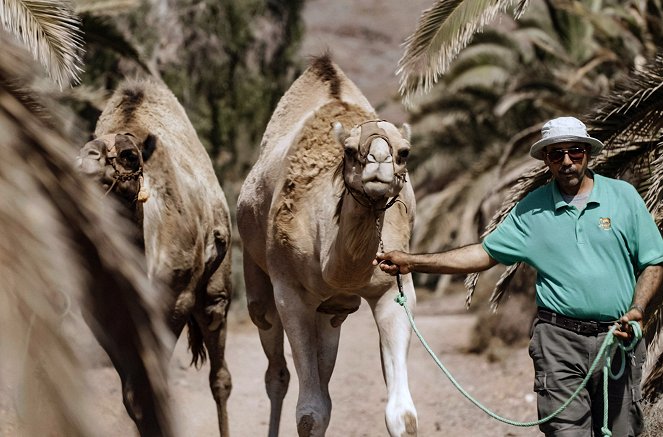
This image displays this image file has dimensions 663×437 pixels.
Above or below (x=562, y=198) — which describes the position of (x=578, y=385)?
below

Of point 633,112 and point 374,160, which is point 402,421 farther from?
point 633,112

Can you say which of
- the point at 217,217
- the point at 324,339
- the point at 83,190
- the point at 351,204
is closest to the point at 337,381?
the point at 217,217

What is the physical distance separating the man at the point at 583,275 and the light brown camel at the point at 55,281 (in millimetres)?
3709

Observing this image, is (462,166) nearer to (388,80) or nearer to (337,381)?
(337,381)

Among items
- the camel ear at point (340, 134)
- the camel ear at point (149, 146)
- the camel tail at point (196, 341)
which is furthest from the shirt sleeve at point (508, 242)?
the camel tail at point (196, 341)

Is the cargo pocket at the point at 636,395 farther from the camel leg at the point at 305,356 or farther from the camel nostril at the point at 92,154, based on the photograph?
the camel nostril at the point at 92,154

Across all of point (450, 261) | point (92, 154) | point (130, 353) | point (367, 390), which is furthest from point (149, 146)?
point (130, 353)

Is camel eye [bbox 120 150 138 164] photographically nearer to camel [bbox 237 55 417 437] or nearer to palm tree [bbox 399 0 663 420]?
camel [bbox 237 55 417 437]

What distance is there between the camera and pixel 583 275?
5.22 metres

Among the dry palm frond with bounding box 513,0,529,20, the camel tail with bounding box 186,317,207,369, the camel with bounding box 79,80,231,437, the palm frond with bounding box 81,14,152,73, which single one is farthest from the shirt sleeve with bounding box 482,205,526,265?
the palm frond with bounding box 81,14,152,73

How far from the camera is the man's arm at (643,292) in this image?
5070mm

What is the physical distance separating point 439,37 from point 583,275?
314 cm

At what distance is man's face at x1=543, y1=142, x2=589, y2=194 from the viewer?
5273 millimetres

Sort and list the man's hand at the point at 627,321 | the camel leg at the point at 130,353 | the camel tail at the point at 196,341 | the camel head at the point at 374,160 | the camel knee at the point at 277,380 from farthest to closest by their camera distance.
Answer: the camel tail at the point at 196,341, the camel knee at the point at 277,380, the camel head at the point at 374,160, the man's hand at the point at 627,321, the camel leg at the point at 130,353
